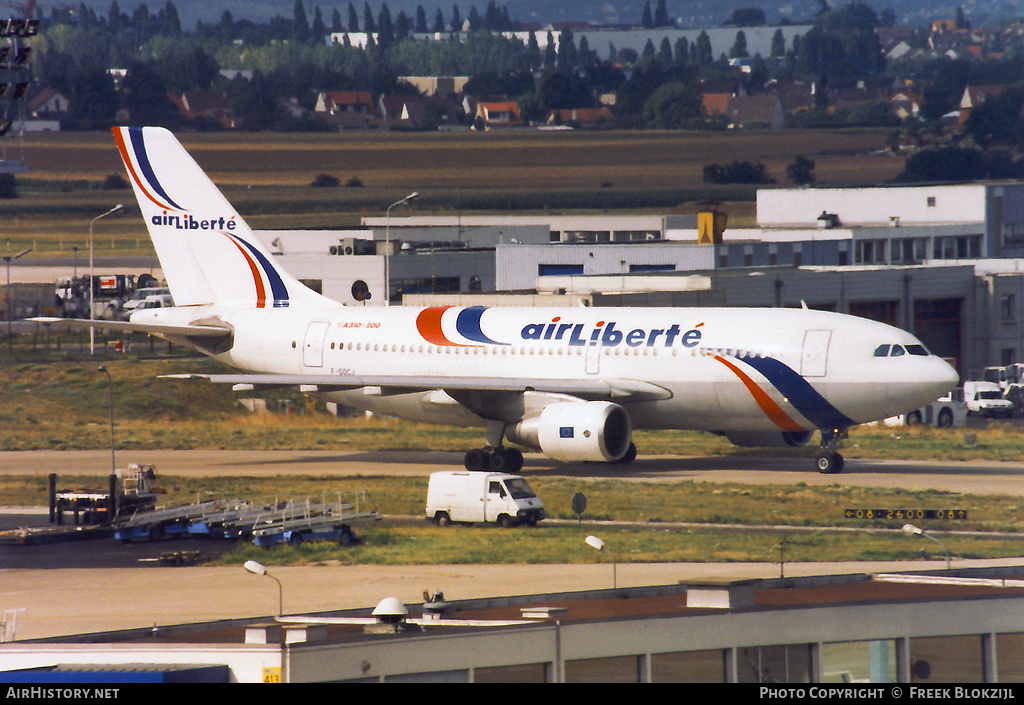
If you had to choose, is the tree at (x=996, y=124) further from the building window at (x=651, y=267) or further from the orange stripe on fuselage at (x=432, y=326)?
the orange stripe on fuselage at (x=432, y=326)

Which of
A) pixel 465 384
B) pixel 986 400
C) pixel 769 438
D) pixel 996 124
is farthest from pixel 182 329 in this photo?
pixel 996 124

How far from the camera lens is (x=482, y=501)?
39.2 metres

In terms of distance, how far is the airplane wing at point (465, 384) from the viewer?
4588 cm

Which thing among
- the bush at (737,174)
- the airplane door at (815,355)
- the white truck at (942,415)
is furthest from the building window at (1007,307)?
the bush at (737,174)

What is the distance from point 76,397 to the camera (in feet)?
224

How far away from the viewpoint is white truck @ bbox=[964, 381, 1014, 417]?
71.9 m

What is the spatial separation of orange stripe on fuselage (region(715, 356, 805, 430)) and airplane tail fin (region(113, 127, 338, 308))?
1671 centimetres

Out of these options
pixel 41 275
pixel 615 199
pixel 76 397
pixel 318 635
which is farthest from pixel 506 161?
pixel 318 635

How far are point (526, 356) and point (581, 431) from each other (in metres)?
4.88

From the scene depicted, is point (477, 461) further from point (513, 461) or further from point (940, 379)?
point (940, 379)

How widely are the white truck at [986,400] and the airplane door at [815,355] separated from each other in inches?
1201

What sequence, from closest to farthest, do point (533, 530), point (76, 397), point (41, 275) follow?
point (533, 530) < point (76, 397) < point (41, 275)
